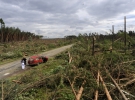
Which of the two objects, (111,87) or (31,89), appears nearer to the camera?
(111,87)

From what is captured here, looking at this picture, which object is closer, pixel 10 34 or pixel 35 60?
pixel 35 60

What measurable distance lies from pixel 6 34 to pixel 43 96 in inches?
1697

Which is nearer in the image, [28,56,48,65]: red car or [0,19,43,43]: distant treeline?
[28,56,48,65]: red car

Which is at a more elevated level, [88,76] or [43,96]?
[88,76]

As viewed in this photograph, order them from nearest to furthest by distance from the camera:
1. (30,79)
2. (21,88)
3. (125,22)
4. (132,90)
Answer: (132,90) → (21,88) → (30,79) → (125,22)

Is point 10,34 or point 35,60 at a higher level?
point 10,34

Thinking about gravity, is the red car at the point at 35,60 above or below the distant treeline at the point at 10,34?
below

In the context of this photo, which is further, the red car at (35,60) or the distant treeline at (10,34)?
the distant treeline at (10,34)

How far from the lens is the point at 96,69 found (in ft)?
29.4

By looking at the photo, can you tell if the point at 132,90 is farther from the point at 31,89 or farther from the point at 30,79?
the point at 30,79

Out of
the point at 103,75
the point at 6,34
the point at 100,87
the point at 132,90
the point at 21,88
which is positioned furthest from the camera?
the point at 6,34

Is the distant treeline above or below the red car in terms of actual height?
above

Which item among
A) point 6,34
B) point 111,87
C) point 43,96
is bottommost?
point 43,96

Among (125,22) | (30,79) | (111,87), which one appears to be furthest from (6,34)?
(111,87)
